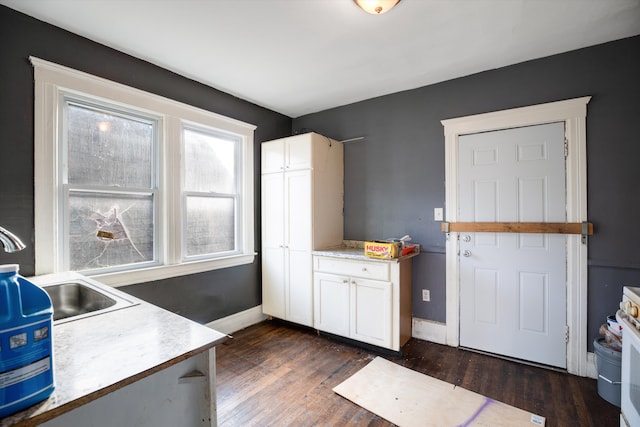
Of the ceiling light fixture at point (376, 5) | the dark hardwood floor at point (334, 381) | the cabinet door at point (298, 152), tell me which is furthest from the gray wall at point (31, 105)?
the ceiling light fixture at point (376, 5)

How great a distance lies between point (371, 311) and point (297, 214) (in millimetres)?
1237

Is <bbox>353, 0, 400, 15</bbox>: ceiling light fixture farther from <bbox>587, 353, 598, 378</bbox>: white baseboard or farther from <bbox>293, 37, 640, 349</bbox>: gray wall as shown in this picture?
<bbox>587, 353, 598, 378</bbox>: white baseboard

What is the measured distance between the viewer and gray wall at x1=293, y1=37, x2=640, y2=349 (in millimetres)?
2188

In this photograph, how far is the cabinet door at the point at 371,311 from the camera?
261 cm

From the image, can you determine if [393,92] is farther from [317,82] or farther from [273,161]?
[273,161]

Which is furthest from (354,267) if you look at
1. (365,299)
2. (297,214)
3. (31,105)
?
(31,105)

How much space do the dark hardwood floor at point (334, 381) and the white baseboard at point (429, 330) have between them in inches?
2.5

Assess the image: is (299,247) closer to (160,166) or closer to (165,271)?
(165,271)

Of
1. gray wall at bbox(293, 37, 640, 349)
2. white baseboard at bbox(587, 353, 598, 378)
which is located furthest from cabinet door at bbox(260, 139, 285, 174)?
white baseboard at bbox(587, 353, 598, 378)

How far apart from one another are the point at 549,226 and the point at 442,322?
125 centimetres

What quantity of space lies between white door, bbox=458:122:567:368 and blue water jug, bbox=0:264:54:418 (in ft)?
9.35

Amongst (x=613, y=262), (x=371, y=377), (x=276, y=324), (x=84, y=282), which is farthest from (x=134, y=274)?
(x=613, y=262)

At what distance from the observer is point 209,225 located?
3062 mm

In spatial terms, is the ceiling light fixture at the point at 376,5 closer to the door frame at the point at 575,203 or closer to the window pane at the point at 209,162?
the door frame at the point at 575,203
